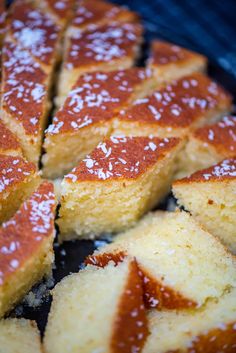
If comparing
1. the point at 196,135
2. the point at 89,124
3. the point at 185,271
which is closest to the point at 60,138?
the point at 89,124

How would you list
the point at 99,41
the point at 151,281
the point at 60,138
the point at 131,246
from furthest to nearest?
the point at 99,41 < the point at 60,138 < the point at 131,246 < the point at 151,281

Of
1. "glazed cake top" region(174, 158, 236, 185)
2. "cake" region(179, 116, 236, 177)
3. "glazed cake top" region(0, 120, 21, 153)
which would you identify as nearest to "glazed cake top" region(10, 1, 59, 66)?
"glazed cake top" region(0, 120, 21, 153)

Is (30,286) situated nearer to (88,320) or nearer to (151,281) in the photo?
(88,320)

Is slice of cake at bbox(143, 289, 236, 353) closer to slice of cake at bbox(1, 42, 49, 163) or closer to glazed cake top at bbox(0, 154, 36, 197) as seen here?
glazed cake top at bbox(0, 154, 36, 197)

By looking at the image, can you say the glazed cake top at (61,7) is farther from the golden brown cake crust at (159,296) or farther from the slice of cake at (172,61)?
the golden brown cake crust at (159,296)

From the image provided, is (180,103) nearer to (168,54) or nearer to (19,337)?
(168,54)

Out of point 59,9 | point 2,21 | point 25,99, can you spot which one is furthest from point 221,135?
point 2,21
